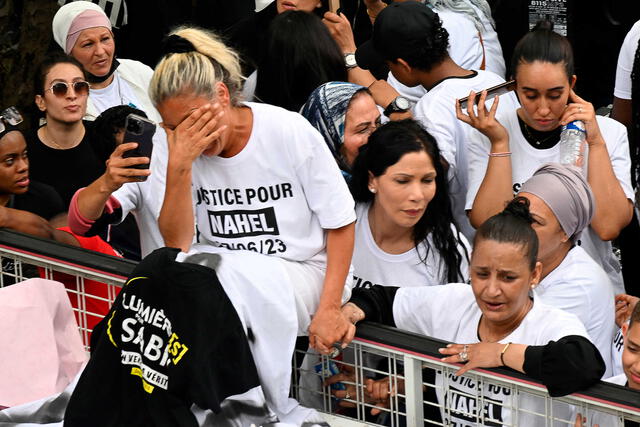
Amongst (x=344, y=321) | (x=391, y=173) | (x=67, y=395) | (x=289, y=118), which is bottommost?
(x=67, y=395)

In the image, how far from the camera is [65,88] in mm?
4781

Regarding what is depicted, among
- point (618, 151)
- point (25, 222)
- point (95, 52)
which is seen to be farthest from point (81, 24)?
point (618, 151)

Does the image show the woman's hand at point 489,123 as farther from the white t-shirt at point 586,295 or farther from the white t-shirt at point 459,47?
the white t-shirt at point 459,47

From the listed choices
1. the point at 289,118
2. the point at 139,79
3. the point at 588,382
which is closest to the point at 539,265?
the point at 588,382

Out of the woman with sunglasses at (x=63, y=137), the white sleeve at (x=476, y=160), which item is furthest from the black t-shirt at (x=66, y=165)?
the white sleeve at (x=476, y=160)

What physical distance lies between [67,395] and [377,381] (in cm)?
97

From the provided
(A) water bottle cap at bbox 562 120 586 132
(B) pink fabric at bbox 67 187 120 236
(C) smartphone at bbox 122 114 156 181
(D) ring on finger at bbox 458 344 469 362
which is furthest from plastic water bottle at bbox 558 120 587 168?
(B) pink fabric at bbox 67 187 120 236

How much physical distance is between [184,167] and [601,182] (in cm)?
148

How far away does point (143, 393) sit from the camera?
3236 mm

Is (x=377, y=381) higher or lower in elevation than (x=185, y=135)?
lower

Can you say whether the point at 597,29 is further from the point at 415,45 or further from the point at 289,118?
the point at 289,118

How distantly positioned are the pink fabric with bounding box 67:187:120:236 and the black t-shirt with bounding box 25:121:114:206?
32.3 inches

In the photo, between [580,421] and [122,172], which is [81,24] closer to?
[122,172]

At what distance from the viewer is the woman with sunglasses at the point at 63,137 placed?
15.6 ft
